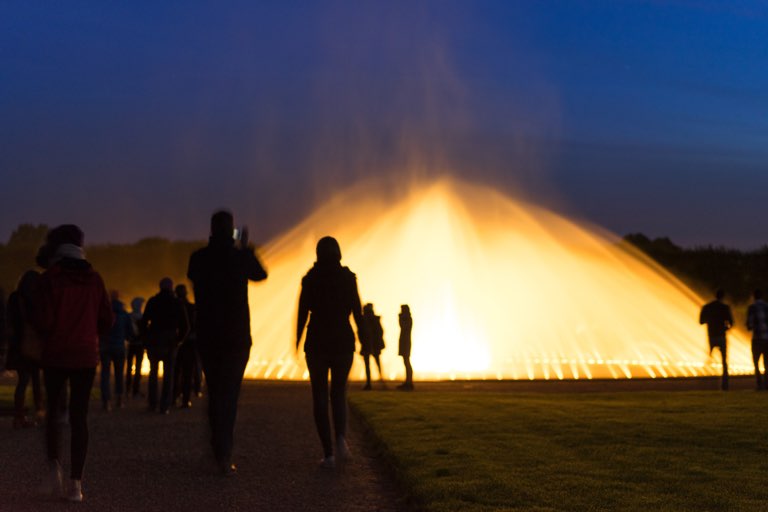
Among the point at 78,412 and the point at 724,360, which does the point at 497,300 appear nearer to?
the point at 724,360

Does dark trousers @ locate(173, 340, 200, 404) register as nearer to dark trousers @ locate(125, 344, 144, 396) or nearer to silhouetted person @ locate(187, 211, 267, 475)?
dark trousers @ locate(125, 344, 144, 396)

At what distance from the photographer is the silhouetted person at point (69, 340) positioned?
9.65m

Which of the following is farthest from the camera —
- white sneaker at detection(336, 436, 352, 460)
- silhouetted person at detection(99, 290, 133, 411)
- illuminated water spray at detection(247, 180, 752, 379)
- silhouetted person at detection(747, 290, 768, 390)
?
illuminated water spray at detection(247, 180, 752, 379)

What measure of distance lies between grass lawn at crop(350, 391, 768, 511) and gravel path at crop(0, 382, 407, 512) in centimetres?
65

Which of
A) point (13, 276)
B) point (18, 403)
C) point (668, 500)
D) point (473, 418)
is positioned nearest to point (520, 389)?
point (473, 418)

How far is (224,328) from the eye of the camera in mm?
11273

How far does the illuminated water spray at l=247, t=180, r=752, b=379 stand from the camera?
42.0 meters

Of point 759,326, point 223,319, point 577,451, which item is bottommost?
point 577,451

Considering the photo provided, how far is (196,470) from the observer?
11.9 meters

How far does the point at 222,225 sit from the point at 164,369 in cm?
845

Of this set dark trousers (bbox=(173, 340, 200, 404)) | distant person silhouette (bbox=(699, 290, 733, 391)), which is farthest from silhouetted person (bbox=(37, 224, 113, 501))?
distant person silhouette (bbox=(699, 290, 733, 391))

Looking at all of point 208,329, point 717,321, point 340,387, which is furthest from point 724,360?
point 208,329

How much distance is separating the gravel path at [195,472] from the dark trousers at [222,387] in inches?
22.1

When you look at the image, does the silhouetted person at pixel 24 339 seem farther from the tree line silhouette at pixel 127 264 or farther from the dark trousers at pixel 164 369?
the tree line silhouette at pixel 127 264
